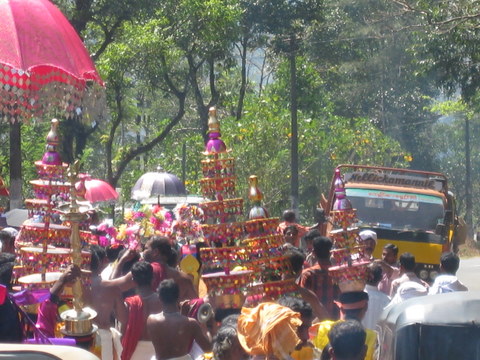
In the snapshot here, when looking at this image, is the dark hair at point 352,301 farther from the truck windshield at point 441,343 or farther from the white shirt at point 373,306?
the truck windshield at point 441,343

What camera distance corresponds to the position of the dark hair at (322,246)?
325 inches

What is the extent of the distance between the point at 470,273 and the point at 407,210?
10.6m

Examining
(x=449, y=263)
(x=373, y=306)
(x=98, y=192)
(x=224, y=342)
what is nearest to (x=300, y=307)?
(x=224, y=342)

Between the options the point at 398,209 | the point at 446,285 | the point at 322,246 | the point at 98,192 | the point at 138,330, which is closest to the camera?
the point at 138,330

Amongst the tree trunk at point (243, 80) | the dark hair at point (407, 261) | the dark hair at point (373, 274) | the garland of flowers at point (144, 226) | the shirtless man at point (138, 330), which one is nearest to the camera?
the shirtless man at point (138, 330)

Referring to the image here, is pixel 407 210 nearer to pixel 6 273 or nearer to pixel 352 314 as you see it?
pixel 352 314

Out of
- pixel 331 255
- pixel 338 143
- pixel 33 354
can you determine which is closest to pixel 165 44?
pixel 338 143

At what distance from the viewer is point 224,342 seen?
18.1ft

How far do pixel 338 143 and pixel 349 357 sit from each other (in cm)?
2594

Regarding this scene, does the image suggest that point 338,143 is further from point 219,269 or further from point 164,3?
point 219,269

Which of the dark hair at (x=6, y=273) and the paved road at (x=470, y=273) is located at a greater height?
the dark hair at (x=6, y=273)

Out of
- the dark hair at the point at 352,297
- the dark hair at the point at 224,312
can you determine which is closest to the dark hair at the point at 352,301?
the dark hair at the point at 352,297

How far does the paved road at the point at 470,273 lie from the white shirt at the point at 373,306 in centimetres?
1346

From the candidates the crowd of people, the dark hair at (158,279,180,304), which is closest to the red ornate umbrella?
the crowd of people
